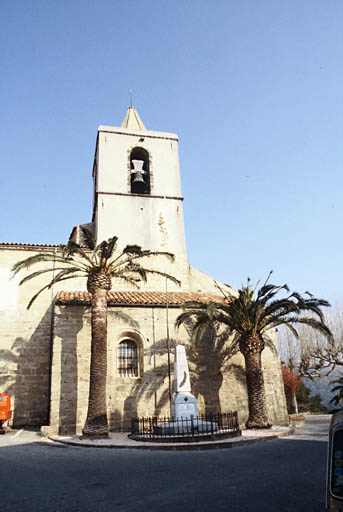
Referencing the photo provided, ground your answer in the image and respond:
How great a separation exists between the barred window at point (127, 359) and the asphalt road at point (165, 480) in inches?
234

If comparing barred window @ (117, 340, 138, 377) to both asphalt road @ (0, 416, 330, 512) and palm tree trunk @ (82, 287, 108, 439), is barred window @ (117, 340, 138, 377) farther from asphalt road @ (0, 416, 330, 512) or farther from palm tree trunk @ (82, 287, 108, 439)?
Result: asphalt road @ (0, 416, 330, 512)

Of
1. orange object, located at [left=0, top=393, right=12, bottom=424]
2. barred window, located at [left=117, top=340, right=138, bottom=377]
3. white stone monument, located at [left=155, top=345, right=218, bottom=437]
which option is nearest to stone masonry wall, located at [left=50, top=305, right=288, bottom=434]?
barred window, located at [left=117, top=340, right=138, bottom=377]

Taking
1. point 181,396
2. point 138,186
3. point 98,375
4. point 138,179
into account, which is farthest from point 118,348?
point 138,186

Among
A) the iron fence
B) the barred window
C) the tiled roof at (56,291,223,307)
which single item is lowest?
the iron fence

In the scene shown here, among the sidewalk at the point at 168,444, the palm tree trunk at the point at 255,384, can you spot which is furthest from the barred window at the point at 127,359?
the palm tree trunk at the point at 255,384

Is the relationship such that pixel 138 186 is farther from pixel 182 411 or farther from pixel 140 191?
pixel 182 411

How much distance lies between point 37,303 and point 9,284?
1.71m

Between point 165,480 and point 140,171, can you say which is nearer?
point 165,480

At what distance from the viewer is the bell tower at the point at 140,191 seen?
2197cm

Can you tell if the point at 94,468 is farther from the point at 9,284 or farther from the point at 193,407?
the point at 9,284

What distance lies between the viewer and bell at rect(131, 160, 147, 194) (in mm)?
22875

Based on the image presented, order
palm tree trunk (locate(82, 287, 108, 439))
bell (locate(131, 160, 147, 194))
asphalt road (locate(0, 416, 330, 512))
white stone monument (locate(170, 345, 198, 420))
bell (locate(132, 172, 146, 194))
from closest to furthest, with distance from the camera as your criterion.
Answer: asphalt road (locate(0, 416, 330, 512)), palm tree trunk (locate(82, 287, 108, 439)), white stone monument (locate(170, 345, 198, 420)), bell (locate(131, 160, 147, 194)), bell (locate(132, 172, 146, 194))

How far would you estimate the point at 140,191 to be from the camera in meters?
24.0

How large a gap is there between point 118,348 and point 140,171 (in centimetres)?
1117
